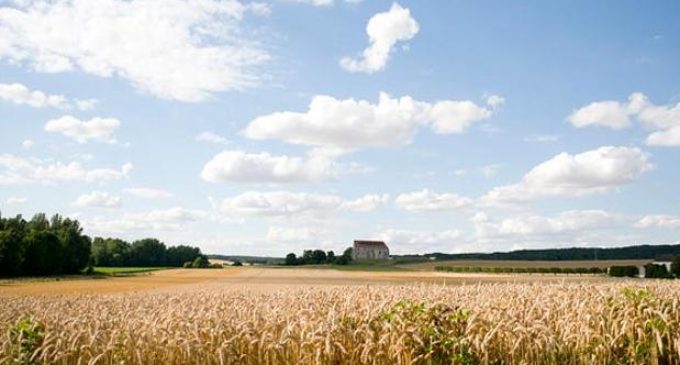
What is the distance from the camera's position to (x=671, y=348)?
29.6 ft

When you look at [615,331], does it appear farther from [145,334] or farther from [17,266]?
[17,266]

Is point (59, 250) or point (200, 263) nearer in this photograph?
point (59, 250)

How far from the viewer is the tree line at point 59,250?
94875mm

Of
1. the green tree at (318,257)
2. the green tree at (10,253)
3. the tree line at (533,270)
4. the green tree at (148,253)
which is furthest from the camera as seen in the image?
the green tree at (318,257)

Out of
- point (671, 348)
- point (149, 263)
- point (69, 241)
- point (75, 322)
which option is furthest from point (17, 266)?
point (671, 348)

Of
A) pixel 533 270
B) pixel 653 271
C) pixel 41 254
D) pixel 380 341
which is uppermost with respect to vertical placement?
pixel 41 254

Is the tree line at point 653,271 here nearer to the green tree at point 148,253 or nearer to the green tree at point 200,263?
the green tree at point 200,263

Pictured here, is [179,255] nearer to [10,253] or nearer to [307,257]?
[307,257]

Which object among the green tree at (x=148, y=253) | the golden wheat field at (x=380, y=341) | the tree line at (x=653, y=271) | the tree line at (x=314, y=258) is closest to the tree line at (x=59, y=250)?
the green tree at (x=148, y=253)

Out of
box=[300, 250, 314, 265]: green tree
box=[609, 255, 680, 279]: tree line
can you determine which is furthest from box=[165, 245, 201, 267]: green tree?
box=[609, 255, 680, 279]: tree line

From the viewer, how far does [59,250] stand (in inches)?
4250

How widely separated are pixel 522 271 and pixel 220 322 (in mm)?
106968

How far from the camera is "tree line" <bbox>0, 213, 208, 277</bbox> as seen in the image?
9488 cm

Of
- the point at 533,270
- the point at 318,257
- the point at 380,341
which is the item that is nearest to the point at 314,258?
the point at 318,257
